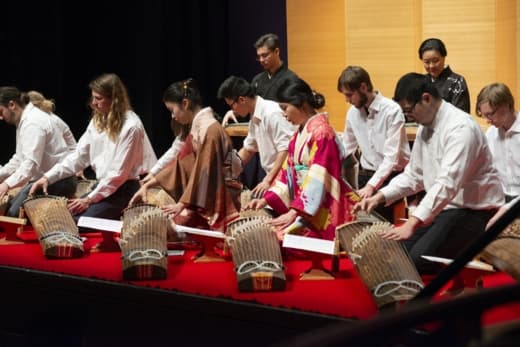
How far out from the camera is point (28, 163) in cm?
654

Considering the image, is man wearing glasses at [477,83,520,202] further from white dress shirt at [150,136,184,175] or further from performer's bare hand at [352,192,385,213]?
white dress shirt at [150,136,184,175]

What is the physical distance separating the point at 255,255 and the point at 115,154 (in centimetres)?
164

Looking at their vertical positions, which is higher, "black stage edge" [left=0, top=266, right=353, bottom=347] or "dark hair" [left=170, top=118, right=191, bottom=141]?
"dark hair" [left=170, top=118, right=191, bottom=141]

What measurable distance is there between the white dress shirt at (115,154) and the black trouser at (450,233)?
7.12 feet

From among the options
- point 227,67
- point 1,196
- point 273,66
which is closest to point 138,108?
point 227,67

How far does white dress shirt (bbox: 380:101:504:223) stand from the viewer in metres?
4.16

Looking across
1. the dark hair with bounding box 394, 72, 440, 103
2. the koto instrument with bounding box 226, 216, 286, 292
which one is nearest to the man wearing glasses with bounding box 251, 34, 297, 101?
the koto instrument with bounding box 226, 216, 286, 292

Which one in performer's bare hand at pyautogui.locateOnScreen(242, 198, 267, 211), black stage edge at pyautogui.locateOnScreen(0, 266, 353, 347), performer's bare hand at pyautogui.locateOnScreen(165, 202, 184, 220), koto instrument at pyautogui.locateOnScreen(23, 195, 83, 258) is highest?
performer's bare hand at pyautogui.locateOnScreen(242, 198, 267, 211)

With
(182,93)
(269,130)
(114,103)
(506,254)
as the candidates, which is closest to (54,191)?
(114,103)

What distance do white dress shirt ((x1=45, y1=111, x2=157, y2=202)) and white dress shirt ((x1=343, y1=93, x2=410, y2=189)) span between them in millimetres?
1414

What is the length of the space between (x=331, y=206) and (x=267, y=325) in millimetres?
950

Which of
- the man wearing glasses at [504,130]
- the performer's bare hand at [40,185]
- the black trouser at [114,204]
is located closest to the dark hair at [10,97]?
the performer's bare hand at [40,185]

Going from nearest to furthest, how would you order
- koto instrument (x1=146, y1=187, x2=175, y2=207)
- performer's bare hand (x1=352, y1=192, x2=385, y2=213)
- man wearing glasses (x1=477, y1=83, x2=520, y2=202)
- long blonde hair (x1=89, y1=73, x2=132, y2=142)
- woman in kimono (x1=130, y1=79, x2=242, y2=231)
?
performer's bare hand (x1=352, y1=192, x2=385, y2=213), man wearing glasses (x1=477, y1=83, x2=520, y2=202), woman in kimono (x1=130, y1=79, x2=242, y2=231), long blonde hair (x1=89, y1=73, x2=132, y2=142), koto instrument (x1=146, y1=187, x2=175, y2=207)

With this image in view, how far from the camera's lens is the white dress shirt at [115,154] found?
5898 millimetres
